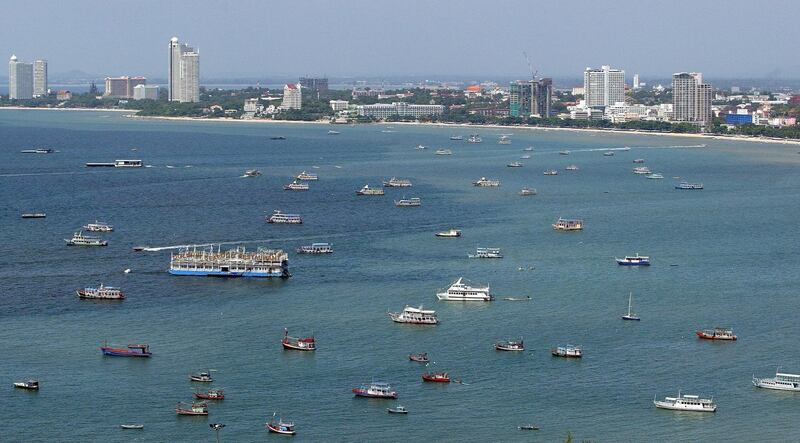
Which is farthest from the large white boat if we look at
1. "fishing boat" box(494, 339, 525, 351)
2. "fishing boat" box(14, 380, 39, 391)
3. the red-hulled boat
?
"fishing boat" box(14, 380, 39, 391)

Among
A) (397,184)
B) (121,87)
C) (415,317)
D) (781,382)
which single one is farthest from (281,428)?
(121,87)

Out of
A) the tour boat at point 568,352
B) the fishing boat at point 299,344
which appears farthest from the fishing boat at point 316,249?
the tour boat at point 568,352

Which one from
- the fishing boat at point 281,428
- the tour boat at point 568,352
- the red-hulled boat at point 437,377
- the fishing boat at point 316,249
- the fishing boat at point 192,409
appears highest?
the fishing boat at point 316,249

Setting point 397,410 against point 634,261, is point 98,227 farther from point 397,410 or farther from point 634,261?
point 397,410

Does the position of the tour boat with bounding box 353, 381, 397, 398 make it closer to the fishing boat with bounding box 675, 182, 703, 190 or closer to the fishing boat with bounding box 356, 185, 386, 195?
the fishing boat with bounding box 356, 185, 386, 195

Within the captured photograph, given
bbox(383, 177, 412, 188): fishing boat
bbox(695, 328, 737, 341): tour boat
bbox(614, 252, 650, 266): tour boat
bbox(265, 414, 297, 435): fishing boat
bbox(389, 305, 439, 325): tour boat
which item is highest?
bbox(383, 177, 412, 188): fishing boat

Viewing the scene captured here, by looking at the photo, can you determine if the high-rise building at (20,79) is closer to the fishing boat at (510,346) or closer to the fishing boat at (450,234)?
the fishing boat at (450,234)
